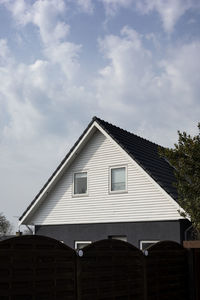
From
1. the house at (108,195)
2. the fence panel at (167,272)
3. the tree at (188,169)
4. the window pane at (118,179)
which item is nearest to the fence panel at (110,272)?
the fence panel at (167,272)

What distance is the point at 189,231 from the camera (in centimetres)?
1680

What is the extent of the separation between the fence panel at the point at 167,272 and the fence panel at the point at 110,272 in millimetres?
509

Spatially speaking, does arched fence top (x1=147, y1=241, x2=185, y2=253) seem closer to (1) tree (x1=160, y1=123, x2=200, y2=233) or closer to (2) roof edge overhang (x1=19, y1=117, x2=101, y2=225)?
(1) tree (x1=160, y1=123, x2=200, y2=233)

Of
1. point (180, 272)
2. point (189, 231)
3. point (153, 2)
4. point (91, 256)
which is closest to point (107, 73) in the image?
point (153, 2)

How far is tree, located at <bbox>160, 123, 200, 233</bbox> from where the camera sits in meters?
13.2

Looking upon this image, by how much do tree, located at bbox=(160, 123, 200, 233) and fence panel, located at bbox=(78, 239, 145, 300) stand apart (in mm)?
2840

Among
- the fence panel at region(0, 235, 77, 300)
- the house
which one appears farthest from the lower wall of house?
the fence panel at region(0, 235, 77, 300)

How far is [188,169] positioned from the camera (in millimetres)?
13305

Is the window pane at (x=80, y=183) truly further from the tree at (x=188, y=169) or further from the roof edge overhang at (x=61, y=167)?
the tree at (x=188, y=169)

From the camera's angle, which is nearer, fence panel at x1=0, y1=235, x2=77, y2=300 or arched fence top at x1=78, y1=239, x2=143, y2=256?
fence panel at x1=0, y1=235, x2=77, y2=300

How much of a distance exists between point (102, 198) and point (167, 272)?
7033 mm

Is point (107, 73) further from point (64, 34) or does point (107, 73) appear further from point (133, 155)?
point (133, 155)

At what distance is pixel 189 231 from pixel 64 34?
929 centimetres

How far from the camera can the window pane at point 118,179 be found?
18.7m
